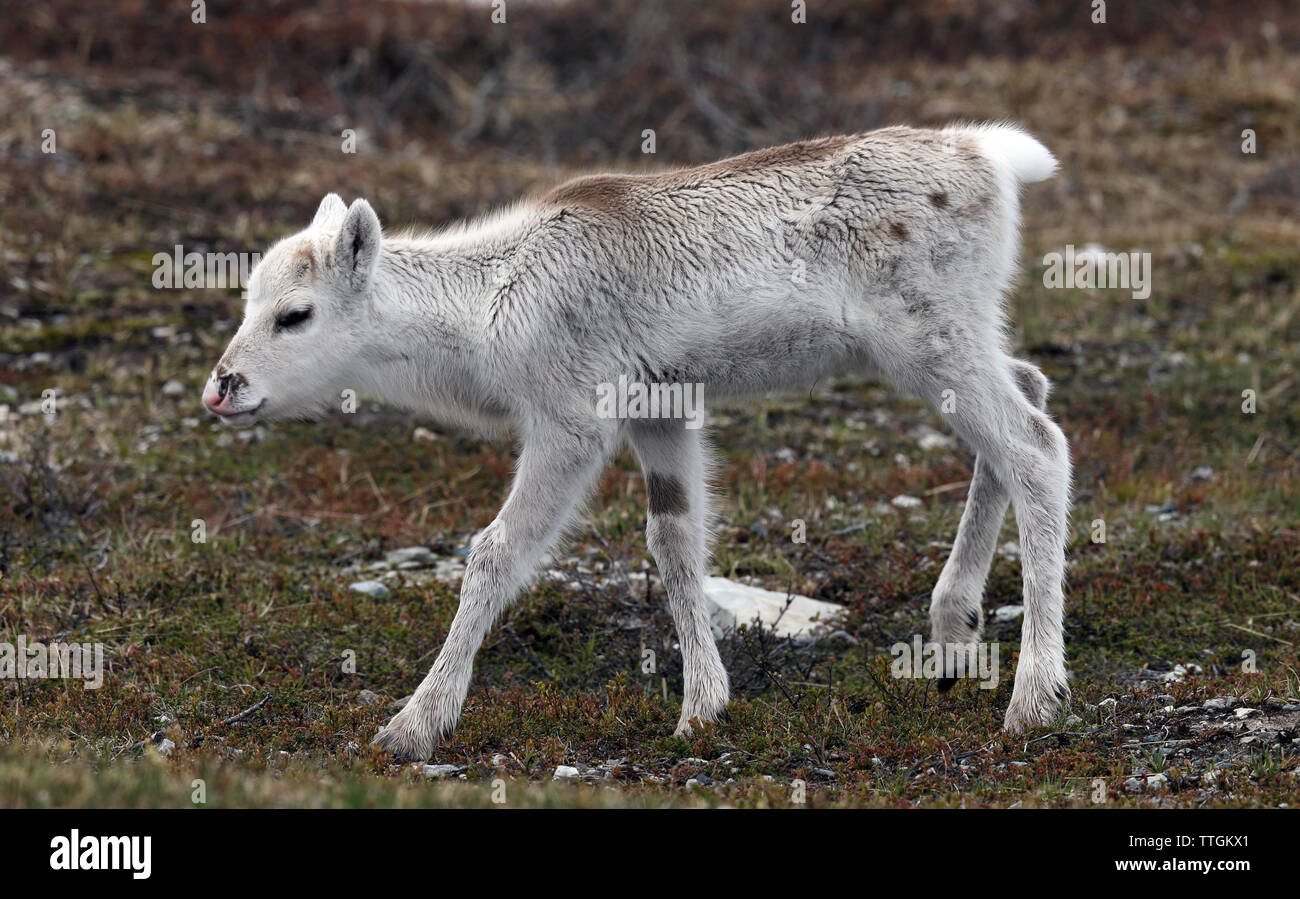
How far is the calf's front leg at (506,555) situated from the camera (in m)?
7.54

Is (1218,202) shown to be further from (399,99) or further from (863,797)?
(863,797)

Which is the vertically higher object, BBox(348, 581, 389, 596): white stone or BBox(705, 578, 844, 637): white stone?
BBox(348, 581, 389, 596): white stone

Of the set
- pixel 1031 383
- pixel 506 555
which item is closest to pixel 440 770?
pixel 506 555

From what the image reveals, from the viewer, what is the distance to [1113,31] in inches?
1056

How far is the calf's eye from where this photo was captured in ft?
25.6

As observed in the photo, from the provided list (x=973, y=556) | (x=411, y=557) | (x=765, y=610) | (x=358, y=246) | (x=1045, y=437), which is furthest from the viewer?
(x=411, y=557)

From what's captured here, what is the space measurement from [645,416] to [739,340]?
0.69 meters

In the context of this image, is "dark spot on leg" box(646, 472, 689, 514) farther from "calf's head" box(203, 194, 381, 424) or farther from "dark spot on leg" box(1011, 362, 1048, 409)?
"dark spot on leg" box(1011, 362, 1048, 409)

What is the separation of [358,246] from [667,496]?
2327 millimetres

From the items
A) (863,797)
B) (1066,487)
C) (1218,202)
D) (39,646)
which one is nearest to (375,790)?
(863,797)

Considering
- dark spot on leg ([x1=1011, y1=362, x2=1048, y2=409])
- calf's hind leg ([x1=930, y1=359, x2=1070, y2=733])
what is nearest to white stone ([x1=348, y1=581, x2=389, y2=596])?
calf's hind leg ([x1=930, y1=359, x2=1070, y2=733])

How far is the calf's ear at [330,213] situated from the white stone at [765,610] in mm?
3411

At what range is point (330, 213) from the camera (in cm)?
848

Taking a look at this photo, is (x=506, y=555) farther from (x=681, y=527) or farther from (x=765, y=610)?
(x=765, y=610)
